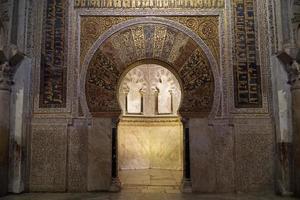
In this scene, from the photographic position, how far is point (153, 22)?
241 inches

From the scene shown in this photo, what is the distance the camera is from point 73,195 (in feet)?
17.5

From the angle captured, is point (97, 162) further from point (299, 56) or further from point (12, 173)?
point (299, 56)

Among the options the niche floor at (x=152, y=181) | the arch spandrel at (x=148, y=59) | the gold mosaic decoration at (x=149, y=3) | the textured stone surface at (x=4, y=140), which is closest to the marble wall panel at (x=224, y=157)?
the arch spandrel at (x=148, y=59)

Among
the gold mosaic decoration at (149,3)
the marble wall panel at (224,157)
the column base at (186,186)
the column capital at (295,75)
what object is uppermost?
the gold mosaic decoration at (149,3)

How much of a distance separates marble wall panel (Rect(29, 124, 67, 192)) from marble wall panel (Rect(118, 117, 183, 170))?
A: 335 centimetres

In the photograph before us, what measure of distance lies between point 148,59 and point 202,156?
2.09m

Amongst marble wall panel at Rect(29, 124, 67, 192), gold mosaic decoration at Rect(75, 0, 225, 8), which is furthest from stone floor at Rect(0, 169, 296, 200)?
gold mosaic decoration at Rect(75, 0, 225, 8)

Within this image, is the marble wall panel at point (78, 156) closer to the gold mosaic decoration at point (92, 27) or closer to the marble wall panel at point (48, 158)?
the marble wall panel at point (48, 158)

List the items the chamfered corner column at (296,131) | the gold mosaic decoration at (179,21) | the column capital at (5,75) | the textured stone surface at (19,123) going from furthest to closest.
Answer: the gold mosaic decoration at (179,21) < the textured stone surface at (19,123) < the column capital at (5,75) < the chamfered corner column at (296,131)

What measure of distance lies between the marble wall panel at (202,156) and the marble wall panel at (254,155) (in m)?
0.45

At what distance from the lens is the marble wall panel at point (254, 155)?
5625mm

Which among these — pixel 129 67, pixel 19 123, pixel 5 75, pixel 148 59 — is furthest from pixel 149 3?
pixel 19 123

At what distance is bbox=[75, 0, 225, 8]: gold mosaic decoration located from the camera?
242 inches

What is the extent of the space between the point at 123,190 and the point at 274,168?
9.05 feet
